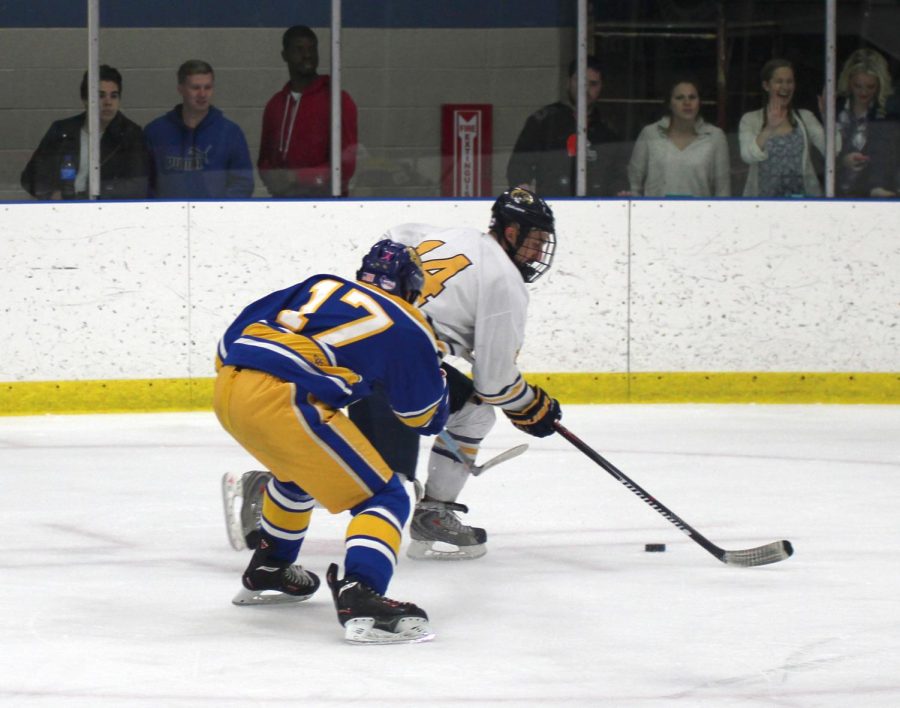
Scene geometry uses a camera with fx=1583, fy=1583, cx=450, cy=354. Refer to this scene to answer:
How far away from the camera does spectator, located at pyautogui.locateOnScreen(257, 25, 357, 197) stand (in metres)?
6.05

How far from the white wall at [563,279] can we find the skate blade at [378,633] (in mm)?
3183

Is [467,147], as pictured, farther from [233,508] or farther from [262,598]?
[262,598]

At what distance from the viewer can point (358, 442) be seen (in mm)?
2729

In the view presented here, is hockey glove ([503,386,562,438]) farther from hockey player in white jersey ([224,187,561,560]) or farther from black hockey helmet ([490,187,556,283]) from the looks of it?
black hockey helmet ([490,187,556,283])

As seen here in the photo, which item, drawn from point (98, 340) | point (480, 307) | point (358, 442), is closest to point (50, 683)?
point (358, 442)

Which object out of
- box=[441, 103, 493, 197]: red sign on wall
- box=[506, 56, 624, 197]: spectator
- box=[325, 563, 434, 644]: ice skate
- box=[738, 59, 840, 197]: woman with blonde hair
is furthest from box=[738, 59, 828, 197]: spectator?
box=[325, 563, 434, 644]: ice skate

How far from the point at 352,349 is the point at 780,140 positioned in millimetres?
3983

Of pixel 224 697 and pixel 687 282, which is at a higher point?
pixel 687 282

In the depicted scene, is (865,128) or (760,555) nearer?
(760,555)

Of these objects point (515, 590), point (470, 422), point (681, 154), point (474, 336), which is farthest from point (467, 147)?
point (515, 590)

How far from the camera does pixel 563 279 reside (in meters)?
5.93

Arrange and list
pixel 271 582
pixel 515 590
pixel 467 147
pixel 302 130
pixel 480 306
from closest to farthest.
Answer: pixel 271 582, pixel 515 590, pixel 480 306, pixel 302 130, pixel 467 147

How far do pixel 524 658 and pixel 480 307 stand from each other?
0.91 metres

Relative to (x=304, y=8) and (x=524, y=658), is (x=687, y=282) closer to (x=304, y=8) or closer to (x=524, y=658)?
(x=304, y=8)
